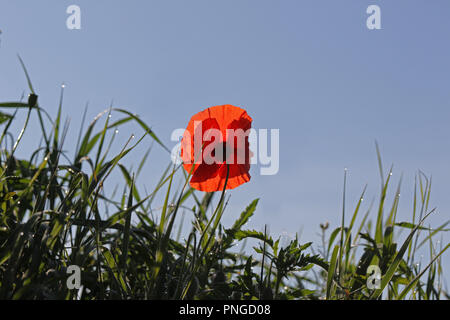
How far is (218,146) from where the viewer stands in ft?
4.87

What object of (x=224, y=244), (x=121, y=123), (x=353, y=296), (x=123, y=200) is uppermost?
(x=121, y=123)

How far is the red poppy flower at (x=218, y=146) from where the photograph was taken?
1455 millimetres

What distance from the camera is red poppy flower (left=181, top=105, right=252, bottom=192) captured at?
146 centimetres

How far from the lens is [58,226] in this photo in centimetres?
109

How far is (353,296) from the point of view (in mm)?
1357

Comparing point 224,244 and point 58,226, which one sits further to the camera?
point 224,244

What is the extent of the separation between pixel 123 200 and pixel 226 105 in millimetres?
640
